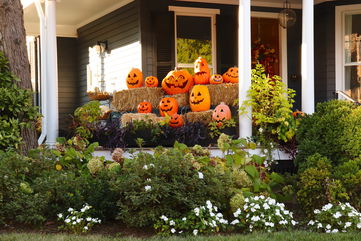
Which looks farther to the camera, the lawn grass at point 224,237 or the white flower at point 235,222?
the white flower at point 235,222

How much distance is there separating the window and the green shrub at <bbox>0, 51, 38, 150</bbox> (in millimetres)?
6312

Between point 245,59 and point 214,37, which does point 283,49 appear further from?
point 245,59

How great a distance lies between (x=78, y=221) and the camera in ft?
15.2

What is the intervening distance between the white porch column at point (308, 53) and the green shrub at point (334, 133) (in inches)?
40.7

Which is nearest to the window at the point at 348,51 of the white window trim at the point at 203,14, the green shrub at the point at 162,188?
the white window trim at the point at 203,14

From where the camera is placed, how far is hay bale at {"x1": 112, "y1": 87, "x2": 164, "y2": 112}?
8.92 meters

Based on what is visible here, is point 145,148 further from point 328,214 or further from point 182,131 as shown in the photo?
point 328,214

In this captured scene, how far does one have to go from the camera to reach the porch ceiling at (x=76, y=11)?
1035 cm

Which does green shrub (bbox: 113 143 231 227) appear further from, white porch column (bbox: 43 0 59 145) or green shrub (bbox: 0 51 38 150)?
white porch column (bbox: 43 0 59 145)

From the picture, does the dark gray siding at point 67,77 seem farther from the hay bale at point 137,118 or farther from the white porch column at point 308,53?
the white porch column at point 308,53

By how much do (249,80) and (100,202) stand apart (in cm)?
298

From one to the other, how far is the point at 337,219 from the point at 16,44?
4255 millimetres

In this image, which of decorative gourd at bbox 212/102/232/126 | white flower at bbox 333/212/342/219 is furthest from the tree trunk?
white flower at bbox 333/212/342/219

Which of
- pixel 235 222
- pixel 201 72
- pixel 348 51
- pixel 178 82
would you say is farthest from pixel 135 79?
pixel 235 222
